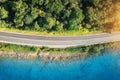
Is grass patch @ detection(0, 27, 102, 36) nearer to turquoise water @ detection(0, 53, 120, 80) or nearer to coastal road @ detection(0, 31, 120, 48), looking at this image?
coastal road @ detection(0, 31, 120, 48)

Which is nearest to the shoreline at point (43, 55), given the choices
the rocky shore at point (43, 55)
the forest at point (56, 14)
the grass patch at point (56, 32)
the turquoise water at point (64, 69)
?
the rocky shore at point (43, 55)

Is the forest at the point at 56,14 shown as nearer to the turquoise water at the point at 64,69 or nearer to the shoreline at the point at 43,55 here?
the shoreline at the point at 43,55

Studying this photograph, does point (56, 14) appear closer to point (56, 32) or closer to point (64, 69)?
point (56, 32)

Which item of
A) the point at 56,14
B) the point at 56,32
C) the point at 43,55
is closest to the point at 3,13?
the point at 56,14

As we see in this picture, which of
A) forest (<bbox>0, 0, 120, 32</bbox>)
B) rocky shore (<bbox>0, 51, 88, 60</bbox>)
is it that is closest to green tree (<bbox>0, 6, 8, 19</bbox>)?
forest (<bbox>0, 0, 120, 32</bbox>)

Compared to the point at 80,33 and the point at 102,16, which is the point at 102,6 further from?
the point at 80,33
